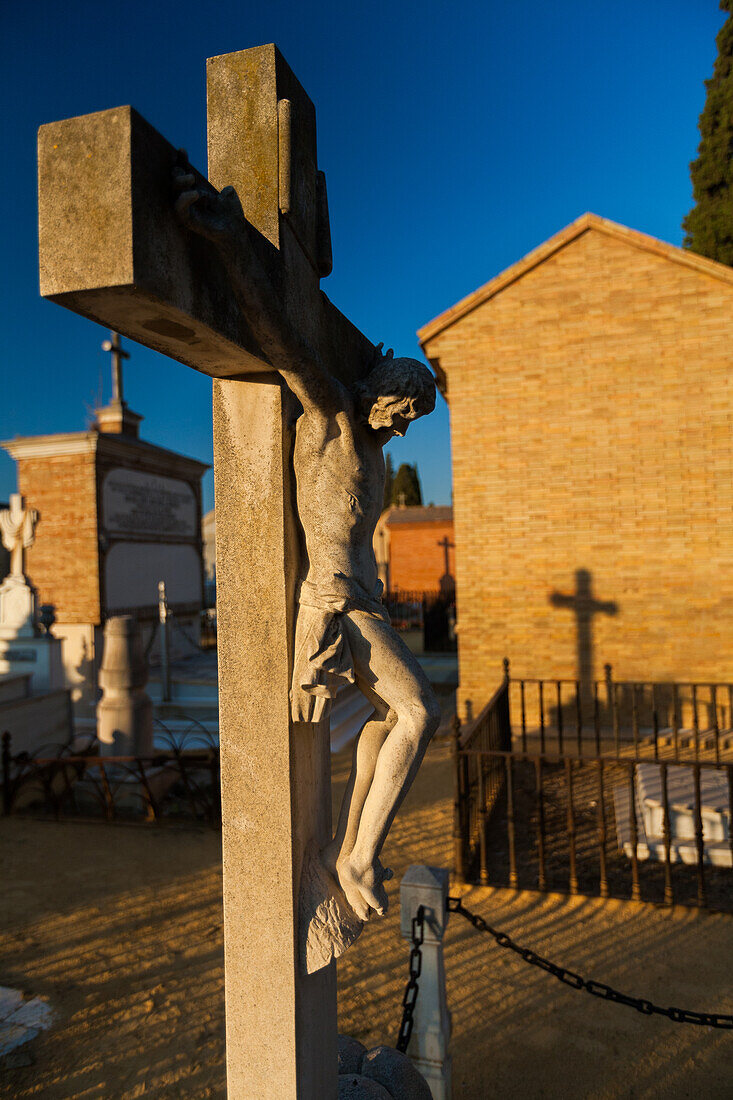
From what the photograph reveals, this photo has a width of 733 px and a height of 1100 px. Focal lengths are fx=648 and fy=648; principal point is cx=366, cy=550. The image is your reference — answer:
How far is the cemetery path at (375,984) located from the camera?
11.0ft

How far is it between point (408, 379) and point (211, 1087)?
3.64 m

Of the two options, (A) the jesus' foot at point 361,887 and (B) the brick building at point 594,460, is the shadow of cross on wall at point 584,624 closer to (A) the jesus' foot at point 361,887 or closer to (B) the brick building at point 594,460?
(B) the brick building at point 594,460

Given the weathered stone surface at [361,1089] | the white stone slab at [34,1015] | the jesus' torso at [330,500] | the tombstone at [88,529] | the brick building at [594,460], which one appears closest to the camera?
the jesus' torso at [330,500]

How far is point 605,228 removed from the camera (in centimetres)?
930

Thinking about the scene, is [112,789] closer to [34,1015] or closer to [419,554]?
[34,1015]

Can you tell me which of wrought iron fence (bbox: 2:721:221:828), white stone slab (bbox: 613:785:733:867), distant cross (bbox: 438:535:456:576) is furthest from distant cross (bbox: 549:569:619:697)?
distant cross (bbox: 438:535:456:576)

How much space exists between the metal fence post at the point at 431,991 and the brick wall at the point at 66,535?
10.2m

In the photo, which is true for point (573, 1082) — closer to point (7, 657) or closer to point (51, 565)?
point (7, 657)

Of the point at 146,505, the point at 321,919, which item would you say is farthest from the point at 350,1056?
the point at 146,505

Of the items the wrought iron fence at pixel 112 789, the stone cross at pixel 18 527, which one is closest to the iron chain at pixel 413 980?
the wrought iron fence at pixel 112 789

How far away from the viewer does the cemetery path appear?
3.36m

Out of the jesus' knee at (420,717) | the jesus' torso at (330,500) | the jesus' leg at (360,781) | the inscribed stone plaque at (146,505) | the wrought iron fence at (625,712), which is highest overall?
the inscribed stone plaque at (146,505)

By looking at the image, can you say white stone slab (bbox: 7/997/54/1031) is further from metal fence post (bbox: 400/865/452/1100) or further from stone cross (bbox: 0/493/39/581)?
stone cross (bbox: 0/493/39/581)

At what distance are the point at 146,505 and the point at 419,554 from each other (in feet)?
68.1
